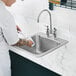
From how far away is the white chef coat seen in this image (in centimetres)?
158

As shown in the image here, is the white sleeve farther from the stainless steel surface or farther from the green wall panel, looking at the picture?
the stainless steel surface

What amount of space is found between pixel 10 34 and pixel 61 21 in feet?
2.10

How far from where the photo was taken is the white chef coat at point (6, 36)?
1.58m

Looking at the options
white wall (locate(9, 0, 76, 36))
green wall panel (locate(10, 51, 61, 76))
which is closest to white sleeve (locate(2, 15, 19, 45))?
green wall panel (locate(10, 51, 61, 76))

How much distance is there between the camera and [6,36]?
1.64 meters

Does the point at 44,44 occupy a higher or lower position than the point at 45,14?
lower

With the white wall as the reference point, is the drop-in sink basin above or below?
below

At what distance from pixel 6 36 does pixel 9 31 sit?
0.06 m

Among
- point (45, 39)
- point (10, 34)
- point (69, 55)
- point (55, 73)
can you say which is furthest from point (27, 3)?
point (55, 73)

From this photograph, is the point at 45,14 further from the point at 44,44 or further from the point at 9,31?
the point at 9,31

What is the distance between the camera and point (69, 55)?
1.53 meters

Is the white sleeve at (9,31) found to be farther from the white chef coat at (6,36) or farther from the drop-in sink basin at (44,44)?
the drop-in sink basin at (44,44)

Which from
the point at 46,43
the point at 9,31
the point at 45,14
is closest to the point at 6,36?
the point at 9,31

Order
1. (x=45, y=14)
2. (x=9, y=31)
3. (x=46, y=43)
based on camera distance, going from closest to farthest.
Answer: (x=9, y=31) < (x=46, y=43) < (x=45, y=14)
